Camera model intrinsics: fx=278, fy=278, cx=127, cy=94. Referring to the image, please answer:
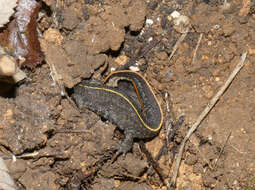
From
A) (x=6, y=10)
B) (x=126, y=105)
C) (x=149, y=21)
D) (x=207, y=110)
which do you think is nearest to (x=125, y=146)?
(x=126, y=105)

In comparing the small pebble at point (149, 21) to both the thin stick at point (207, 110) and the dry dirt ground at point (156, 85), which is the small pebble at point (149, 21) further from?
the thin stick at point (207, 110)

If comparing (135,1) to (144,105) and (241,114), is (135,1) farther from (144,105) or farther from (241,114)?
(241,114)

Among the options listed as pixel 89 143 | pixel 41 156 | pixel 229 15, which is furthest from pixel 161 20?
pixel 41 156

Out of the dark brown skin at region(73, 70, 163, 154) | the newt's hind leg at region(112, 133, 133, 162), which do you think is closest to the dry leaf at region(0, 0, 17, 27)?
the dark brown skin at region(73, 70, 163, 154)

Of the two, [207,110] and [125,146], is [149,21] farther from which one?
[125,146]

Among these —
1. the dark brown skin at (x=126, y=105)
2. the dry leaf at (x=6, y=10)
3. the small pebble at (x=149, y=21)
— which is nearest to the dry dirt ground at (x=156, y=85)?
the small pebble at (x=149, y=21)
